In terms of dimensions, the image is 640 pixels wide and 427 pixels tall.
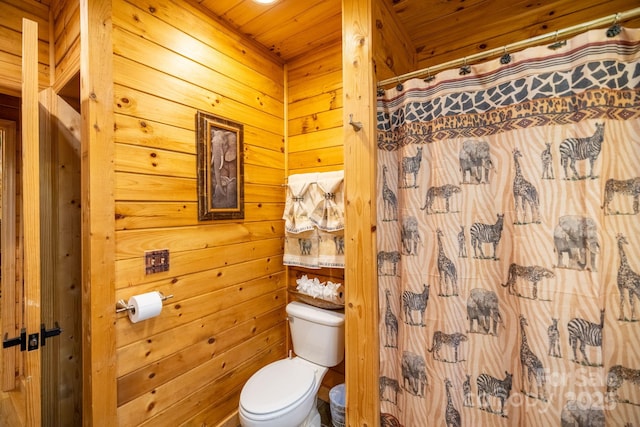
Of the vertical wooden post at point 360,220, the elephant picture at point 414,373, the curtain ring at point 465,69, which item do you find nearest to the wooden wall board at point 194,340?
the vertical wooden post at point 360,220

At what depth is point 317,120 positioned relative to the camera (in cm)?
202

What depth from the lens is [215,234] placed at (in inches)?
65.6

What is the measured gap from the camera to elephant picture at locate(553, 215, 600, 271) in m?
0.87

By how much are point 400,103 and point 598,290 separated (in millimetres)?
1016

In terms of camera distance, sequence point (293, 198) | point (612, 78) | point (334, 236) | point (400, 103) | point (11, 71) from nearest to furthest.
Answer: point (612, 78)
point (400, 103)
point (11, 71)
point (334, 236)
point (293, 198)

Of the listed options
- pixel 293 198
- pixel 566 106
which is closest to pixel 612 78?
pixel 566 106

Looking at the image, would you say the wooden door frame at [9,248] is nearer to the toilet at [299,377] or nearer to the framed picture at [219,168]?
the framed picture at [219,168]

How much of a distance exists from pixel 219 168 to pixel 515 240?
1607 mm

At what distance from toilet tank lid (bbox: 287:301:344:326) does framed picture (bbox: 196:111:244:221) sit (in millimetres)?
763

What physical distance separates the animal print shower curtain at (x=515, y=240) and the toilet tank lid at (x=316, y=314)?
51 centimetres

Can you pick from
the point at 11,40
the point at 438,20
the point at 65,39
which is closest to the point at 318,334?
the point at 438,20

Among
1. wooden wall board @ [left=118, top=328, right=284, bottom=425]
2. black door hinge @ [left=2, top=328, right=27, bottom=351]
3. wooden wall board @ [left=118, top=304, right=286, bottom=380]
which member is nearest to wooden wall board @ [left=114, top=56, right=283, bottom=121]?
black door hinge @ [left=2, top=328, right=27, bottom=351]

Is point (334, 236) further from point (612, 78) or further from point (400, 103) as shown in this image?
point (612, 78)

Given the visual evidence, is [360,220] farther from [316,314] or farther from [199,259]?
[199,259]
